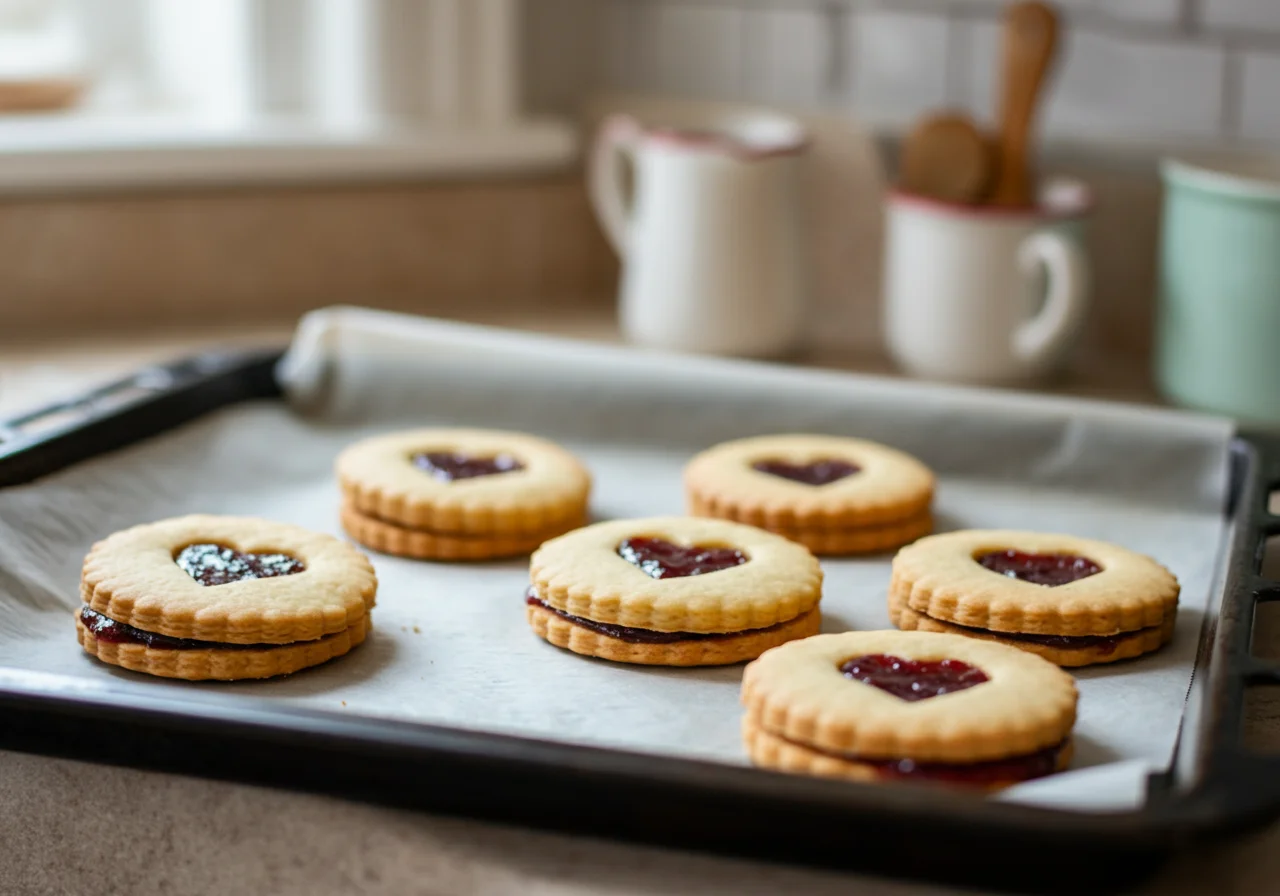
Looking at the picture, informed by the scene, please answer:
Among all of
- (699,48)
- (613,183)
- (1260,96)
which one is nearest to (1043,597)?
(1260,96)

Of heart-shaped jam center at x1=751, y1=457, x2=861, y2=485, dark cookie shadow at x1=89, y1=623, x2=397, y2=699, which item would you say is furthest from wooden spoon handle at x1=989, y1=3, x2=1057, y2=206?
dark cookie shadow at x1=89, y1=623, x2=397, y2=699

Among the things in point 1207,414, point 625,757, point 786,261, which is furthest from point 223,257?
point 625,757

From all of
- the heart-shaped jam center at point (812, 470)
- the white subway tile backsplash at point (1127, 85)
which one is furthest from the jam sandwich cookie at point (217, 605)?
the white subway tile backsplash at point (1127, 85)

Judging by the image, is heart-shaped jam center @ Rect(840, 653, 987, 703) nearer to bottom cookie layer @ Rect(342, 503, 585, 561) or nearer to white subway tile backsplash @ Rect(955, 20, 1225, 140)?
bottom cookie layer @ Rect(342, 503, 585, 561)

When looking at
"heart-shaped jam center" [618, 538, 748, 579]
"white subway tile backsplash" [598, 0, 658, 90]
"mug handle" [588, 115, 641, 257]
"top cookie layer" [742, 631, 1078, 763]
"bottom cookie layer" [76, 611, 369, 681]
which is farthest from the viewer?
"white subway tile backsplash" [598, 0, 658, 90]

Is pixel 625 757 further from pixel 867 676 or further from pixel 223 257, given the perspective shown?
pixel 223 257

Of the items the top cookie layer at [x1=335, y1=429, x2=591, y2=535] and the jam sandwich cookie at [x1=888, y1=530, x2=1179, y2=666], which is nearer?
the jam sandwich cookie at [x1=888, y1=530, x2=1179, y2=666]

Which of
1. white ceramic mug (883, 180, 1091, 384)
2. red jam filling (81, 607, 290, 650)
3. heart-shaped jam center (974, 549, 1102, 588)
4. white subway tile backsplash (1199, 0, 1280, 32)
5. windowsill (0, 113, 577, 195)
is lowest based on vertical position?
red jam filling (81, 607, 290, 650)
